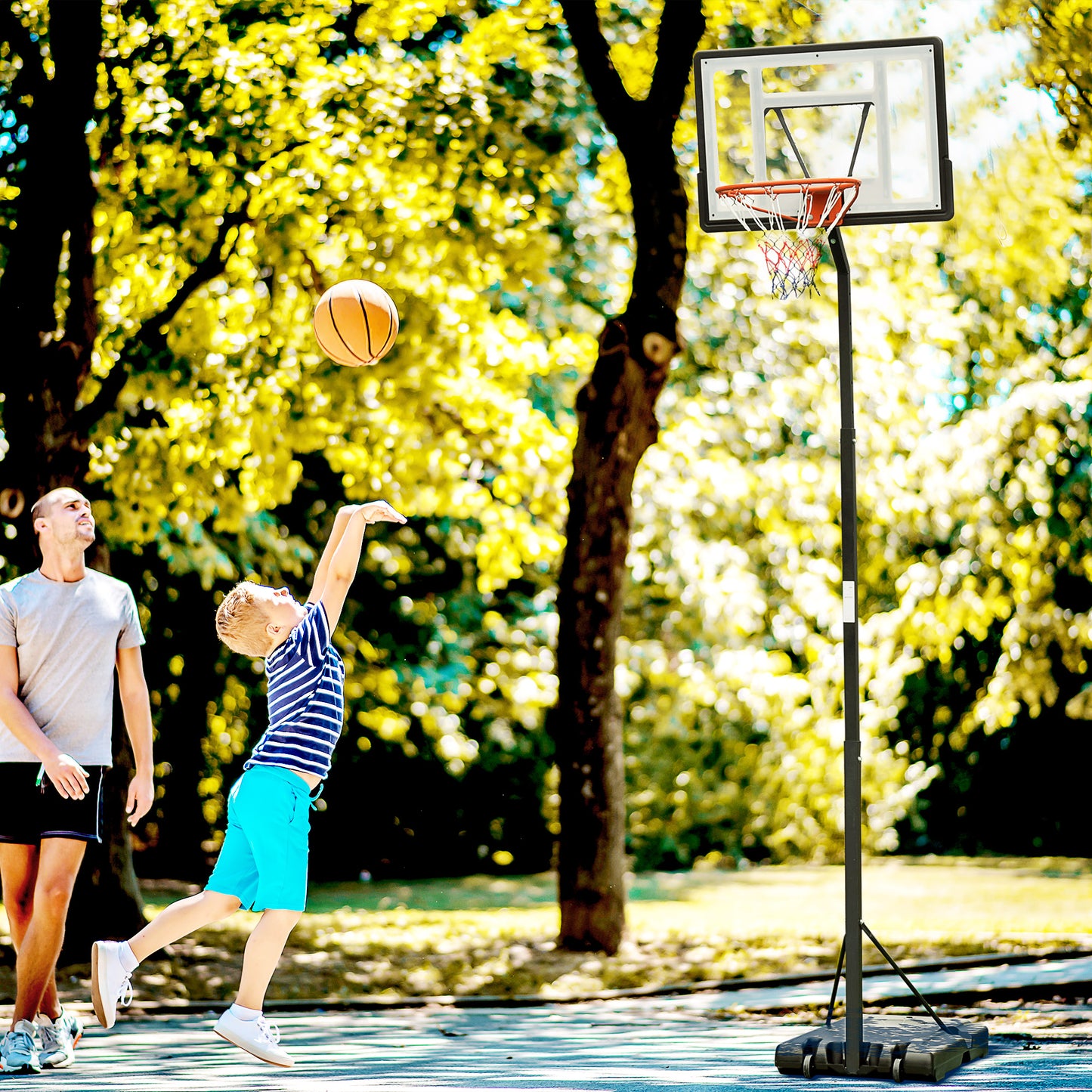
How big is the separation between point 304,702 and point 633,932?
6.89 metres

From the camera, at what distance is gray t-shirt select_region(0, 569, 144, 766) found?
7281 mm

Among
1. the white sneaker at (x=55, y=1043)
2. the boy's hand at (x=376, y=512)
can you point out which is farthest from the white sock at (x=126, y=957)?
the boy's hand at (x=376, y=512)

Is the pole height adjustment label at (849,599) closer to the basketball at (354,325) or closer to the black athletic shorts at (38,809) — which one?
the black athletic shorts at (38,809)

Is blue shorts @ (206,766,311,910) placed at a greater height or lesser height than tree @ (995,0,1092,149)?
lesser

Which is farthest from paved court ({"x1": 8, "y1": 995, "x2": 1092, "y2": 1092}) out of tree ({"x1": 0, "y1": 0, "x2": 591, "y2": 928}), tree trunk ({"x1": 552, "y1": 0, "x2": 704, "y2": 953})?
tree ({"x1": 0, "y1": 0, "x2": 591, "y2": 928})

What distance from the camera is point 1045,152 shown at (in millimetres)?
16031

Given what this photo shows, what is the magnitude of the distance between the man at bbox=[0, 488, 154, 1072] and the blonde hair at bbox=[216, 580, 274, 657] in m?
0.69

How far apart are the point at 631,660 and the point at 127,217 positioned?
9360 mm

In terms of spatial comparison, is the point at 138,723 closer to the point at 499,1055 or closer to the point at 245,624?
the point at 245,624

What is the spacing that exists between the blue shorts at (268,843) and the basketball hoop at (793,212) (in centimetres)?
343

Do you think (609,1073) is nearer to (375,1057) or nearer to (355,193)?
(375,1057)

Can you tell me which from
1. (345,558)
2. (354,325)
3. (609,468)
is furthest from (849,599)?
(609,468)

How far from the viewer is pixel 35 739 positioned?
23.2ft

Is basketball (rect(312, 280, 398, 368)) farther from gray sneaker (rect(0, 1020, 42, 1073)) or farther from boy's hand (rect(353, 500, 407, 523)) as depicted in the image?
gray sneaker (rect(0, 1020, 42, 1073))
